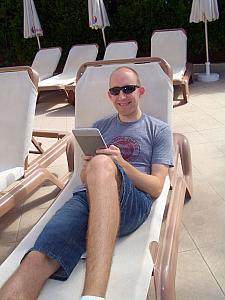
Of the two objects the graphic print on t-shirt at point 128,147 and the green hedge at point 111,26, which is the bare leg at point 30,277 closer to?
the graphic print on t-shirt at point 128,147

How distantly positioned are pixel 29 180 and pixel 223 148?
2136mm

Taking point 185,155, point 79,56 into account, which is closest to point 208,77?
point 79,56

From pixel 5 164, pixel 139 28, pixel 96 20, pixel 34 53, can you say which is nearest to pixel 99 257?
pixel 5 164

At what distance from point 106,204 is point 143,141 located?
28.9 inches

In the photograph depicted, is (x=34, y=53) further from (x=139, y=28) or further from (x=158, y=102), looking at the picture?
(x=158, y=102)

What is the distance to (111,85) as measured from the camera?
8.00 feet

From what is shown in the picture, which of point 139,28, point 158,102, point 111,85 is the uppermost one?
point 139,28

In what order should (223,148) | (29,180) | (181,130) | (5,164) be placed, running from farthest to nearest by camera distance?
(181,130) < (223,148) < (5,164) < (29,180)

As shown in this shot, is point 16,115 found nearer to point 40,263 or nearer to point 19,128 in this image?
point 19,128

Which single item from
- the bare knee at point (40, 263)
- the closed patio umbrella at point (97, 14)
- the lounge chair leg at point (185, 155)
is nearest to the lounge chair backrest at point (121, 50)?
the closed patio umbrella at point (97, 14)

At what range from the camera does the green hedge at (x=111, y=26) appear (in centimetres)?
771

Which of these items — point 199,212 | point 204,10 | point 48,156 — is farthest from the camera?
point 204,10

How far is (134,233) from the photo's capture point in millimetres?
1987

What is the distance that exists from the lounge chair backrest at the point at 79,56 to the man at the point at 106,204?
5121mm
